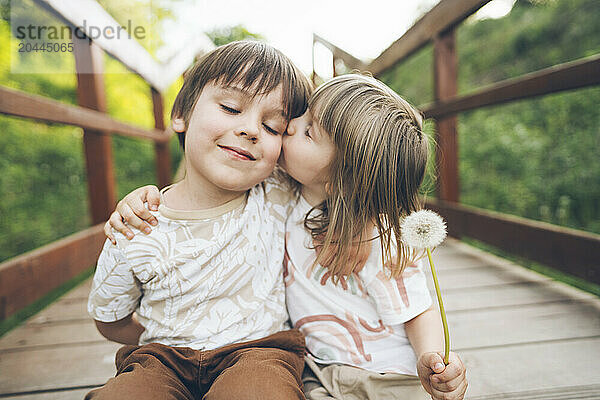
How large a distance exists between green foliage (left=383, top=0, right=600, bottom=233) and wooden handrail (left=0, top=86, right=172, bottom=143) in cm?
247

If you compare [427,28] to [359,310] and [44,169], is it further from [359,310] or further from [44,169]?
[44,169]

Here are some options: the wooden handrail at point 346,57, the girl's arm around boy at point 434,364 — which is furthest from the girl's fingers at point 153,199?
the wooden handrail at point 346,57

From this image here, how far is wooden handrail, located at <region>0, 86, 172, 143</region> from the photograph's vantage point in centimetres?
149

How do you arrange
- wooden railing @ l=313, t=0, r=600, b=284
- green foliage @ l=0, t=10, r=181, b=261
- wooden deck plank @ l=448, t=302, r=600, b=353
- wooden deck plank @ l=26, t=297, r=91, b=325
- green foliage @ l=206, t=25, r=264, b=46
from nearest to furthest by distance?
wooden deck plank @ l=448, t=302, r=600, b=353 → wooden railing @ l=313, t=0, r=600, b=284 → wooden deck plank @ l=26, t=297, r=91, b=325 → green foliage @ l=0, t=10, r=181, b=261 → green foliage @ l=206, t=25, r=264, b=46

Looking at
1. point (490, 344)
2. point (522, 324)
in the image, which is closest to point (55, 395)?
point (490, 344)

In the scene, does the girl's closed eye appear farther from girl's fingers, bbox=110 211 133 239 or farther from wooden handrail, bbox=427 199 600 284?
wooden handrail, bbox=427 199 600 284

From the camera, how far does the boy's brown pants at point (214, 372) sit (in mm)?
875

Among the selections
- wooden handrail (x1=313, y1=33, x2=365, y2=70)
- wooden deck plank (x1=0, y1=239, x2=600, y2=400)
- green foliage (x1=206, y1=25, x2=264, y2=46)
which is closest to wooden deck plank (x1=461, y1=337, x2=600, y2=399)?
wooden deck plank (x1=0, y1=239, x2=600, y2=400)

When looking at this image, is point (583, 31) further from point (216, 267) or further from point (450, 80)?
point (216, 267)

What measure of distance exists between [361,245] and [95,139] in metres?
1.80

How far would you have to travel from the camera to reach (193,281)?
1085 mm

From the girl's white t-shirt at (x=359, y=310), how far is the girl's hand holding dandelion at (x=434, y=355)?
0.46 ft

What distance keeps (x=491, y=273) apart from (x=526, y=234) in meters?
0.28

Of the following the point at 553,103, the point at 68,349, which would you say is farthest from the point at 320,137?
the point at 553,103
